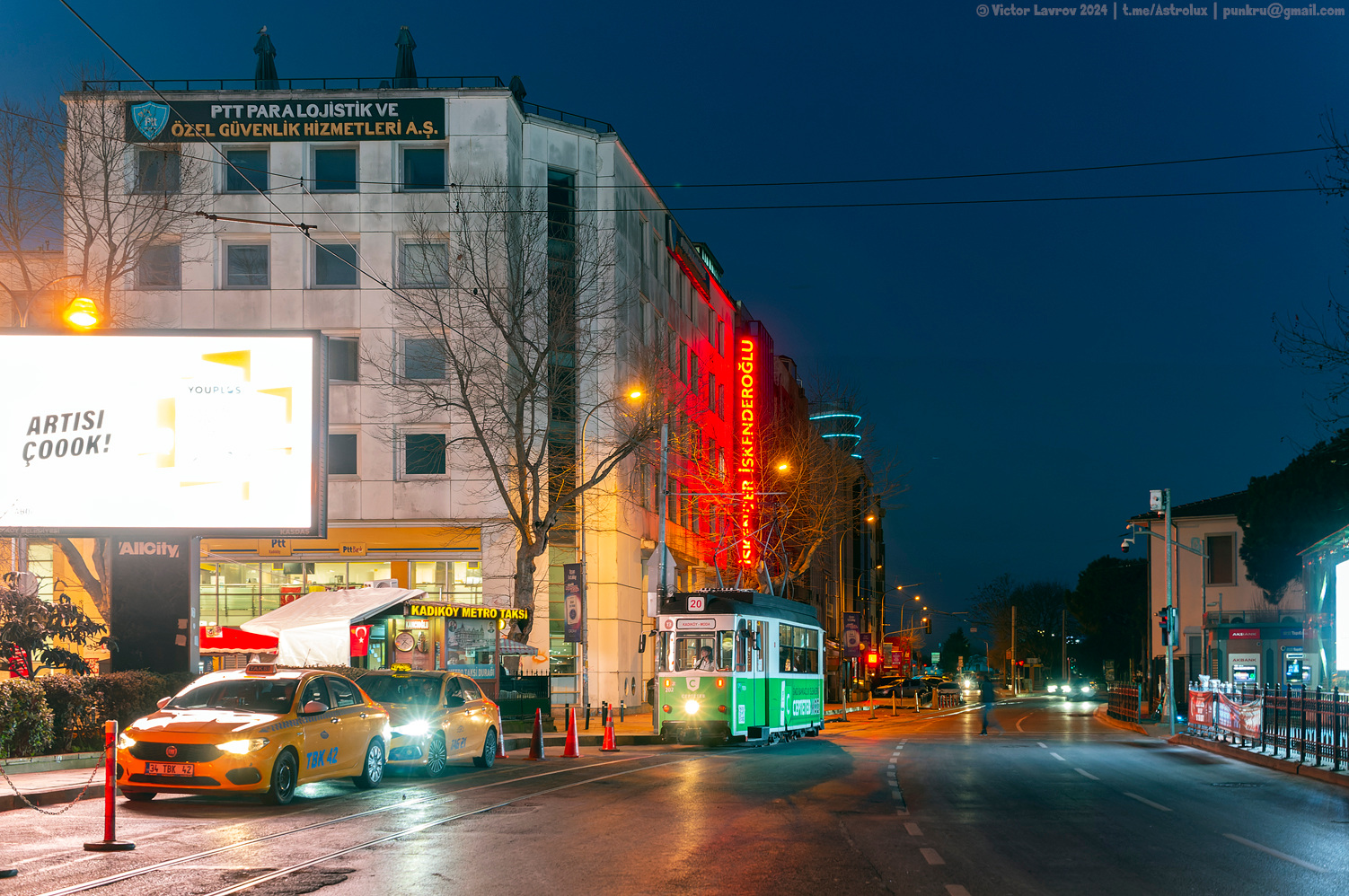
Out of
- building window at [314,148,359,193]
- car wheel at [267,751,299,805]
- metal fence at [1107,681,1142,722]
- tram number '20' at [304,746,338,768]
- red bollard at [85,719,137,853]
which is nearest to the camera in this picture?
red bollard at [85,719,137,853]

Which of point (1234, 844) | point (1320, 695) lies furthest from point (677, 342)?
point (1234, 844)

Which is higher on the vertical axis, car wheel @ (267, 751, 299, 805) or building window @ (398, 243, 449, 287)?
building window @ (398, 243, 449, 287)

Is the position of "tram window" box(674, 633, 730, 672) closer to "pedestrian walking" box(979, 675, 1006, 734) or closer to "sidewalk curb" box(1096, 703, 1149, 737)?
"pedestrian walking" box(979, 675, 1006, 734)

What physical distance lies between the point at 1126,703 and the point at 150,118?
4065 centimetres

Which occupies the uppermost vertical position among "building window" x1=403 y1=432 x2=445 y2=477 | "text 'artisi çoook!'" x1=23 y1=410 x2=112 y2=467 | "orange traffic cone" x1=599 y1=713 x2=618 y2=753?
"building window" x1=403 y1=432 x2=445 y2=477

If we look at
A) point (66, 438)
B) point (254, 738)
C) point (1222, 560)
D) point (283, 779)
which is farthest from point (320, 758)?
point (1222, 560)

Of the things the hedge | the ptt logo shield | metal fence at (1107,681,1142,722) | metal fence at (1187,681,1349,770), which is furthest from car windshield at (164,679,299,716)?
metal fence at (1107,681,1142,722)

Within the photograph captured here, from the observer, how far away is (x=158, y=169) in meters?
45.2

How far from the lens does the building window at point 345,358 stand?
148 ft

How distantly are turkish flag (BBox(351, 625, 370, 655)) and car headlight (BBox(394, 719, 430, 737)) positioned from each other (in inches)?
423

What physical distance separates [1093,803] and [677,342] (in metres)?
42.9

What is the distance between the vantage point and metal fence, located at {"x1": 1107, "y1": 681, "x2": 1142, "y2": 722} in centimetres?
5019

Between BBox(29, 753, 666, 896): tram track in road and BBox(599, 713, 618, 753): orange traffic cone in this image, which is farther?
BBox(599, 713, 618, 753): orange traffic cone

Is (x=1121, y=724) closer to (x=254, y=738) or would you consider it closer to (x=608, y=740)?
(x=608, y=740)
